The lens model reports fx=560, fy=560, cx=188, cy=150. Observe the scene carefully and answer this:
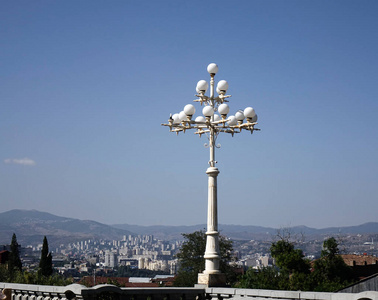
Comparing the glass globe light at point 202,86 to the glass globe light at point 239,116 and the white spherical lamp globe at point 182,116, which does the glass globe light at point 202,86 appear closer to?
the white spherical lamp globe at point 182,116

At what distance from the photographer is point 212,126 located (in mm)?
13578

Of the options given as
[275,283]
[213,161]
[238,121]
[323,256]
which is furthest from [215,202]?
[323,256]

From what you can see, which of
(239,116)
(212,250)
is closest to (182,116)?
(239,116)

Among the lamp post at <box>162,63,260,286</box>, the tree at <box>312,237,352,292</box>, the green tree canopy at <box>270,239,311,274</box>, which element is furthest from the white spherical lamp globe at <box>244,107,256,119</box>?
the tree at <box>312,237,352,292</box>

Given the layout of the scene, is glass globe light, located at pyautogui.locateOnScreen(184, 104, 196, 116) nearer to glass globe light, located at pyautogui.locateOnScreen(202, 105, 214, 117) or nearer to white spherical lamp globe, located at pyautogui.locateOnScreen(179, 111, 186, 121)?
white spherical lamp globe, located at pyautogui.locateOnScreen(179, 111, 186, 121)

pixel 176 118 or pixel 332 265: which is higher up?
pixel 176 118

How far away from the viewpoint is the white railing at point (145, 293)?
375 inches

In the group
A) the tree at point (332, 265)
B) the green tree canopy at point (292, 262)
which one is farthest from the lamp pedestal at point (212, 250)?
the tree at point (332, 265)

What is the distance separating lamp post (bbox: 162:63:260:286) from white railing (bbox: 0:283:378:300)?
741mm

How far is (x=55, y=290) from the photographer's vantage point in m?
10.3

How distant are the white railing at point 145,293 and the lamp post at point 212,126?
74cm

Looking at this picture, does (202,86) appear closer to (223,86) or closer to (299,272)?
(223,86)

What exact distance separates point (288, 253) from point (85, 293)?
3309cm

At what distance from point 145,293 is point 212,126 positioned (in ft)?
15.0
